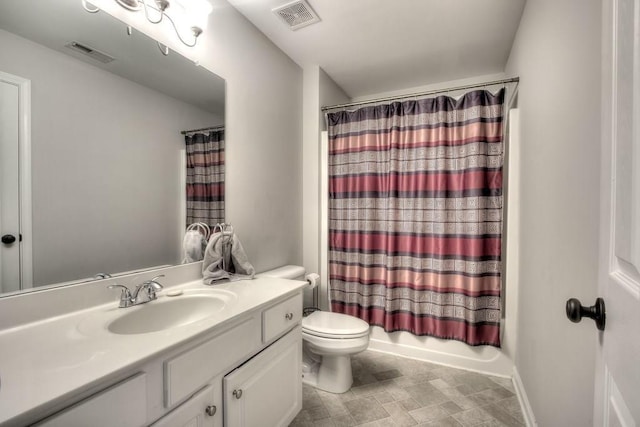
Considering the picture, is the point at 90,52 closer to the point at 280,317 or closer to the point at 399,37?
the point at 280,317

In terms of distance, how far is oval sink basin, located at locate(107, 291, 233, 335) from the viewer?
3.26 feet

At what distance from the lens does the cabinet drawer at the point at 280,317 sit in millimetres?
1156

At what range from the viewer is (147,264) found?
48.2 inches

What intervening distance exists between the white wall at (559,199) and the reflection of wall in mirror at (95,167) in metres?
1.62

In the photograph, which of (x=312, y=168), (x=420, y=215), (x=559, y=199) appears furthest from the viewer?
(x=312, y=168)

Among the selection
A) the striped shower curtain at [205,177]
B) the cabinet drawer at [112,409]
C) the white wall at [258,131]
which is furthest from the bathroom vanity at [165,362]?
the white wall at [258,131]

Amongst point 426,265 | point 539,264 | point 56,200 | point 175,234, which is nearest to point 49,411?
point 56,200

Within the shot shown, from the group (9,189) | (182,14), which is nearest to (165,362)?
(9,189)

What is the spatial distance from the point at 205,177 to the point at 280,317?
867 millimetres

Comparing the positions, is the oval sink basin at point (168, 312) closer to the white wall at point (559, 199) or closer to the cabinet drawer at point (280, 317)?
the cabinet drawer at point (280, 317)

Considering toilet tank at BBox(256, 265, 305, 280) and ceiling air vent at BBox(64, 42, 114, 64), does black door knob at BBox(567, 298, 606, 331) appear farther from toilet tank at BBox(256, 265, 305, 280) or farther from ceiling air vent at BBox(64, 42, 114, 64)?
ceiling air vent at BBox(64, 42, 114, 64)

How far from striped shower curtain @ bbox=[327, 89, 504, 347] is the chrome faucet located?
1.44 m

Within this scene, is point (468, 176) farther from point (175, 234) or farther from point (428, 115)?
point (175, 234)

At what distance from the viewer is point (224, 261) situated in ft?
4.94
